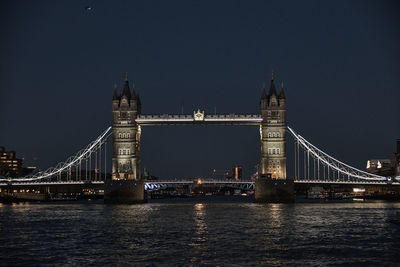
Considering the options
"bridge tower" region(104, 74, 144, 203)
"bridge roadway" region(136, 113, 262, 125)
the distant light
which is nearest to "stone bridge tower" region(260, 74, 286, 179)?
"bridge roadway" region(136, 113, 262, 125)

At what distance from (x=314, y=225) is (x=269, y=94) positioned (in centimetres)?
4967

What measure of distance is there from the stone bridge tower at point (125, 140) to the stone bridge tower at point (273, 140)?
1901cm

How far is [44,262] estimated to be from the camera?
26750 mm

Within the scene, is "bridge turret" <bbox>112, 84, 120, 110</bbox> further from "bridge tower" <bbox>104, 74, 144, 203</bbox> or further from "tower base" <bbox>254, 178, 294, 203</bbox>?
"tower base" <bbox>254, 178, 294, 203</bbox>

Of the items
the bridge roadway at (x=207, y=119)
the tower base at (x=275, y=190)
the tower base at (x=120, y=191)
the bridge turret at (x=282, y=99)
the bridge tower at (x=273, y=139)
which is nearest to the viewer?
the tower base at (x=275, y=190)

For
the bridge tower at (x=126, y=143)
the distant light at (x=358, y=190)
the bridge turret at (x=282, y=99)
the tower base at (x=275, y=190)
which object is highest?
the bridge turret at (x=282, y=99)

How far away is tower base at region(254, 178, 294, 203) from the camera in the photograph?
87.5 m

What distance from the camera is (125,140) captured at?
92688 millimetres

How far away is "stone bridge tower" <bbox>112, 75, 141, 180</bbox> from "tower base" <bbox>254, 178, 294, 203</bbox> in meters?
19.0

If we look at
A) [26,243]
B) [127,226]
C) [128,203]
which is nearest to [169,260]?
[26,243]

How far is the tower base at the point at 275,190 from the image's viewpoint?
8750cm

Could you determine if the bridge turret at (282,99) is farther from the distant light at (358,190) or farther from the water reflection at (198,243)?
the distant light at (358,190)

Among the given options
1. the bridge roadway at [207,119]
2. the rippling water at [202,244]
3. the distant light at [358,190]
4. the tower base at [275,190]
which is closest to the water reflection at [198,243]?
the rippling water at [202,244]

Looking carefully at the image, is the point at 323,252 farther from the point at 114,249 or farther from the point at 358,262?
the point at 114,249
